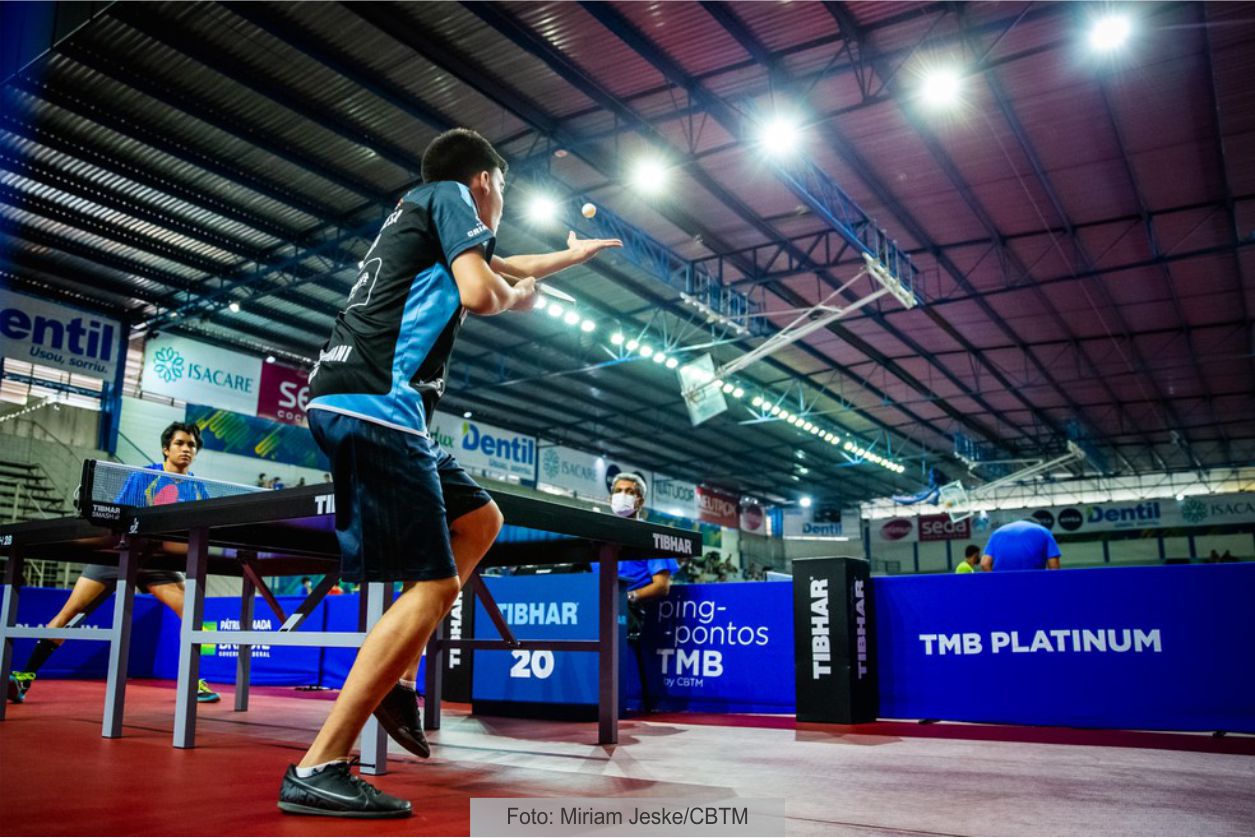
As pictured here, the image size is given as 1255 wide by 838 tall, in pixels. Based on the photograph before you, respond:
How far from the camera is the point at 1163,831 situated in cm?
185

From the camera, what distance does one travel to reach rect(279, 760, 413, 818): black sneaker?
5.52 ft

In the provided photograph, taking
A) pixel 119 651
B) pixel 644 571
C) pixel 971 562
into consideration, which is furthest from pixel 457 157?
pixel 971 562

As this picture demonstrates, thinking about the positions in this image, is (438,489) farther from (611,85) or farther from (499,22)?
(611,85)

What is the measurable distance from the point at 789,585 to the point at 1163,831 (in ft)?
10.6

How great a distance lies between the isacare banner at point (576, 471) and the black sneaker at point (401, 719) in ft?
58.4

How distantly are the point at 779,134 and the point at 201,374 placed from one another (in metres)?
10.6

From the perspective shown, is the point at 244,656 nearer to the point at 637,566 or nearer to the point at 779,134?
the point at 637,566

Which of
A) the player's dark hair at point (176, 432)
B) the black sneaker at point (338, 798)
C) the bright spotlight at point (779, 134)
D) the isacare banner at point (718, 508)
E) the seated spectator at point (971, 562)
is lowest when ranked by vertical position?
the black sneaker at point (338, 798)

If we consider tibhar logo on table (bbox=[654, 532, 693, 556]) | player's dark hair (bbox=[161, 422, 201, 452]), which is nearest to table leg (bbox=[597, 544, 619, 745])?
tibhar logo on table (bbox=[654, 532, 693, 556])

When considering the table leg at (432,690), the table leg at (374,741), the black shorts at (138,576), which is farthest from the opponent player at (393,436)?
the black shorts at (138,576)

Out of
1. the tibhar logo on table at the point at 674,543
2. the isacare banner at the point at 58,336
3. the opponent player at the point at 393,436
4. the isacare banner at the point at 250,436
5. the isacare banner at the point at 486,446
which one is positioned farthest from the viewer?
the isacare banner at the point at 486,446

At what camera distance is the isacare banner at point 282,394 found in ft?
49.3

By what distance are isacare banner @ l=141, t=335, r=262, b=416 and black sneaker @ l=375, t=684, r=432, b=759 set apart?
1350 centimetres

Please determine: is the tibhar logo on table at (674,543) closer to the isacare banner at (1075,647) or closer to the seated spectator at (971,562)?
the isacare banner at (1075,647)
